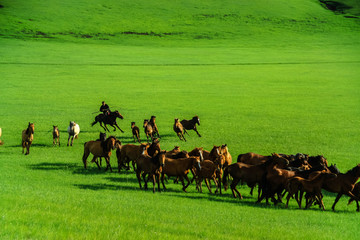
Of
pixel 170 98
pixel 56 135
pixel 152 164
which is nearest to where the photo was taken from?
pixel 152 164

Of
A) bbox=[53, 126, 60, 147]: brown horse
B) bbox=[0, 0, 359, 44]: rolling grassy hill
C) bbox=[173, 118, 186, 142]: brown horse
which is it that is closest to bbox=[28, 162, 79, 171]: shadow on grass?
bbox=[53, 126, 60, 147]: brown horse

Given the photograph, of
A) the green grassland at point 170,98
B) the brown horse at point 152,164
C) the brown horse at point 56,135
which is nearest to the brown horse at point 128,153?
the green grassland at point 170,98

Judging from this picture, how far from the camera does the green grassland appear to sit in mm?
11492

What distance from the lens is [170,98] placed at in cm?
4684

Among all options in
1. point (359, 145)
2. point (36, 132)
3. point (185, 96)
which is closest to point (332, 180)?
point (359, 145)

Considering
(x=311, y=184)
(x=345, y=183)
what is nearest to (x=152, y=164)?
(x=311, y=184)

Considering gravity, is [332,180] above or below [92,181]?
above

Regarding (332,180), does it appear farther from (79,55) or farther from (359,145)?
(79,55)

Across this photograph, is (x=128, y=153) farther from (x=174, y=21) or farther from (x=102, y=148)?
(x=174, y=21)

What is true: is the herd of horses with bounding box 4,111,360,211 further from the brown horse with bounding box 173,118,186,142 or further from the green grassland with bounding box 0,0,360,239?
the brown horse with bounding box 173,118,186,142

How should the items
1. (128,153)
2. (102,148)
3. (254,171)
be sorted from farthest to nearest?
(102,148)
(128,153)
(254,171)

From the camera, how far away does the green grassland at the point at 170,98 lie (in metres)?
11.5

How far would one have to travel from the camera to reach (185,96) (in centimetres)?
4866

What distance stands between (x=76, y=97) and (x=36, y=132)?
66.2 ft
